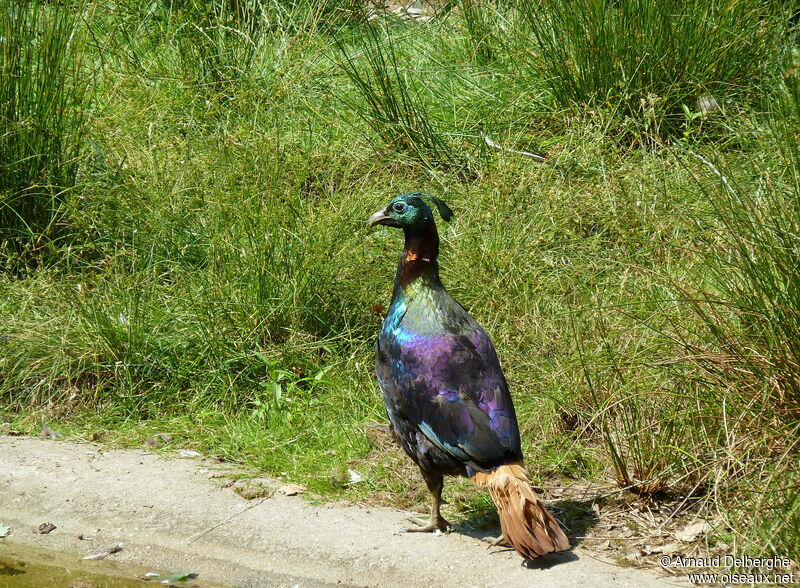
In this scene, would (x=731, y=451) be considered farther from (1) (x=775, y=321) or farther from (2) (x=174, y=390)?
(2) (x=174, y=390)

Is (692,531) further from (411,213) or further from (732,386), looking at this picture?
(411,213)

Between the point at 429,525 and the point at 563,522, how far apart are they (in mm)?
528

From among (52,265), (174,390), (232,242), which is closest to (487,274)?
(232,242)

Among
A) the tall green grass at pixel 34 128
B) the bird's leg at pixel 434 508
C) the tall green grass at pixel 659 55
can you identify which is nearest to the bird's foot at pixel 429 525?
the bird's leg at pixel 434 508

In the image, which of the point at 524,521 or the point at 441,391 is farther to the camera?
the point at 441,391

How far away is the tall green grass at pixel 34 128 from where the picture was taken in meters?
5.69

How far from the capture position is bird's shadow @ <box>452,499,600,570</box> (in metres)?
3.91

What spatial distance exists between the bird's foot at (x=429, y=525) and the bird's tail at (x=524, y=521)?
1.35 ft

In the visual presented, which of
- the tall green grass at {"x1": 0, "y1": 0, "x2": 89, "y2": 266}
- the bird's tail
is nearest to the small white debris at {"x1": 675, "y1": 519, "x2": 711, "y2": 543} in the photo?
the bird's tail

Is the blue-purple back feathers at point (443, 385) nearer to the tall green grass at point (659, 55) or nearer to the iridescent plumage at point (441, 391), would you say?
the iridescent plumage at point (441, 391)

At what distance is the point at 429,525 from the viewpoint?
3936 millimetres

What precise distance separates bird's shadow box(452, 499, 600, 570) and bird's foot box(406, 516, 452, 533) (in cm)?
5

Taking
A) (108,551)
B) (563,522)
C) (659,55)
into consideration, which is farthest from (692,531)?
(659,55)

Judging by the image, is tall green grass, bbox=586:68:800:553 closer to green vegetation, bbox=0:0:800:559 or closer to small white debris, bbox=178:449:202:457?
green vegetation, bbox=0:0:800:559
